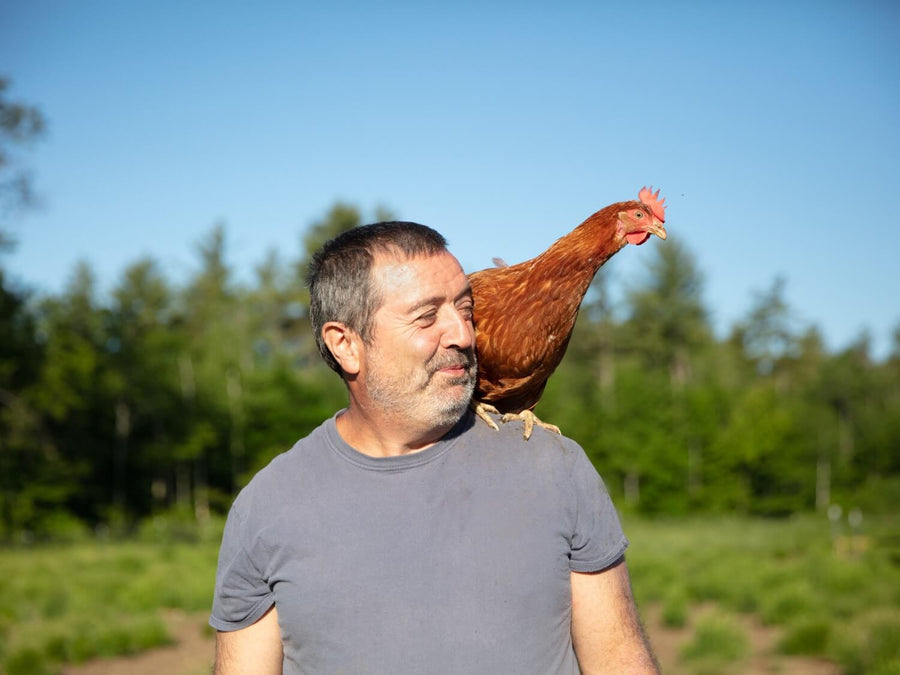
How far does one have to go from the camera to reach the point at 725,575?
1239 cm

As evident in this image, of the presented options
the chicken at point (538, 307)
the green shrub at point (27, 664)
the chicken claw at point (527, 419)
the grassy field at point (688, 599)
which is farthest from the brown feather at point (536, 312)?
the green shrub at point (27, 664)

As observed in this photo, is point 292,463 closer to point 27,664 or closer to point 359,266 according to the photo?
point 359,266

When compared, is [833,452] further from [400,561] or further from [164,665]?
[400,561]

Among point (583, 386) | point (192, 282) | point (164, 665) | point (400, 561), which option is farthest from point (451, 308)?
point (192, 282)

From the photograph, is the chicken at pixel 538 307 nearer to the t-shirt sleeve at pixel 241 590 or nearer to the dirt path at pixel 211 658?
the t-shirt sleeve at pixel 241 590

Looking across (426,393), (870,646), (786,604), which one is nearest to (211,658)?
(870,646)

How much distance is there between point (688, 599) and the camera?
11398 mm

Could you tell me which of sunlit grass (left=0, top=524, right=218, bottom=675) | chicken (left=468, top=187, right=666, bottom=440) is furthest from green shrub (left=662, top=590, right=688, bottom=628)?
chicken (left=468, top=187, right=666, bottom=440)

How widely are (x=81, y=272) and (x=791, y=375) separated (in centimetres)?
3331

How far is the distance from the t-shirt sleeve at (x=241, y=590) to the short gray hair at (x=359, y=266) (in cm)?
52

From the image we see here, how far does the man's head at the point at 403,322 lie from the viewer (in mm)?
1945

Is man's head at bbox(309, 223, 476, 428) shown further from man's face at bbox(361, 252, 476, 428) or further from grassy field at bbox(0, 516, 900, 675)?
grassy field at bbox(0, 516, 900, 675)

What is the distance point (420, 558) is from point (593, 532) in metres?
0.39

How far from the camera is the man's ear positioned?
203cm
